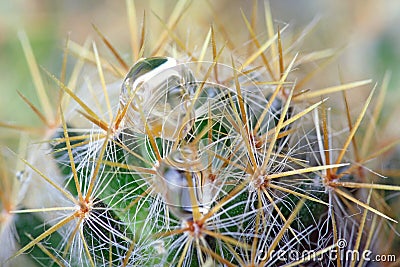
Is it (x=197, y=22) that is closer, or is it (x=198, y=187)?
(x=198, y=187)

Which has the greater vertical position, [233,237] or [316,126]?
[316,126]

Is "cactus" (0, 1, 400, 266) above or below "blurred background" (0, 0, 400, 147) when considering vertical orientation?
below

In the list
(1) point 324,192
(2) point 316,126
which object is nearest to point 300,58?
(2) point 316,126

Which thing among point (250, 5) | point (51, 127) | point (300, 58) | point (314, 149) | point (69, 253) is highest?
point (250, 5)

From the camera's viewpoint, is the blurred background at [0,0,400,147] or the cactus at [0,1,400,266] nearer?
the cactus at [0,1,400,266]

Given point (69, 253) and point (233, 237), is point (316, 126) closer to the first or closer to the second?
point (233, 237)

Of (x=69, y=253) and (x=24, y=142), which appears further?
(x=24, y=142)
